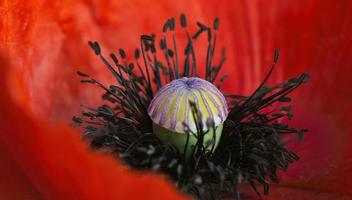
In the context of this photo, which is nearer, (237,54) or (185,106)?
(185,106)

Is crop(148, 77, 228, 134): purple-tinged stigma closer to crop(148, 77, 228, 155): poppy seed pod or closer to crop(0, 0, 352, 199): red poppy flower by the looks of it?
crop(148, 77, 228, 155): poppy seed pod

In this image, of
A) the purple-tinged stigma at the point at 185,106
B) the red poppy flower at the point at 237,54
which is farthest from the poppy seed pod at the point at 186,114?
the red poppy flower at the point at 237,54

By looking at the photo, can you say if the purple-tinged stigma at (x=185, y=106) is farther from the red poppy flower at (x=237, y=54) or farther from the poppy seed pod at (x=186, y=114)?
the red poppy flower at (x=237, y=54)

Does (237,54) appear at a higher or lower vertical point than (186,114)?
higher

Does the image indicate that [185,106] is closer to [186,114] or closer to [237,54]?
[186,114]

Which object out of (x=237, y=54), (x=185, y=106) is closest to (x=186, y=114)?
(x=185, y=106)
